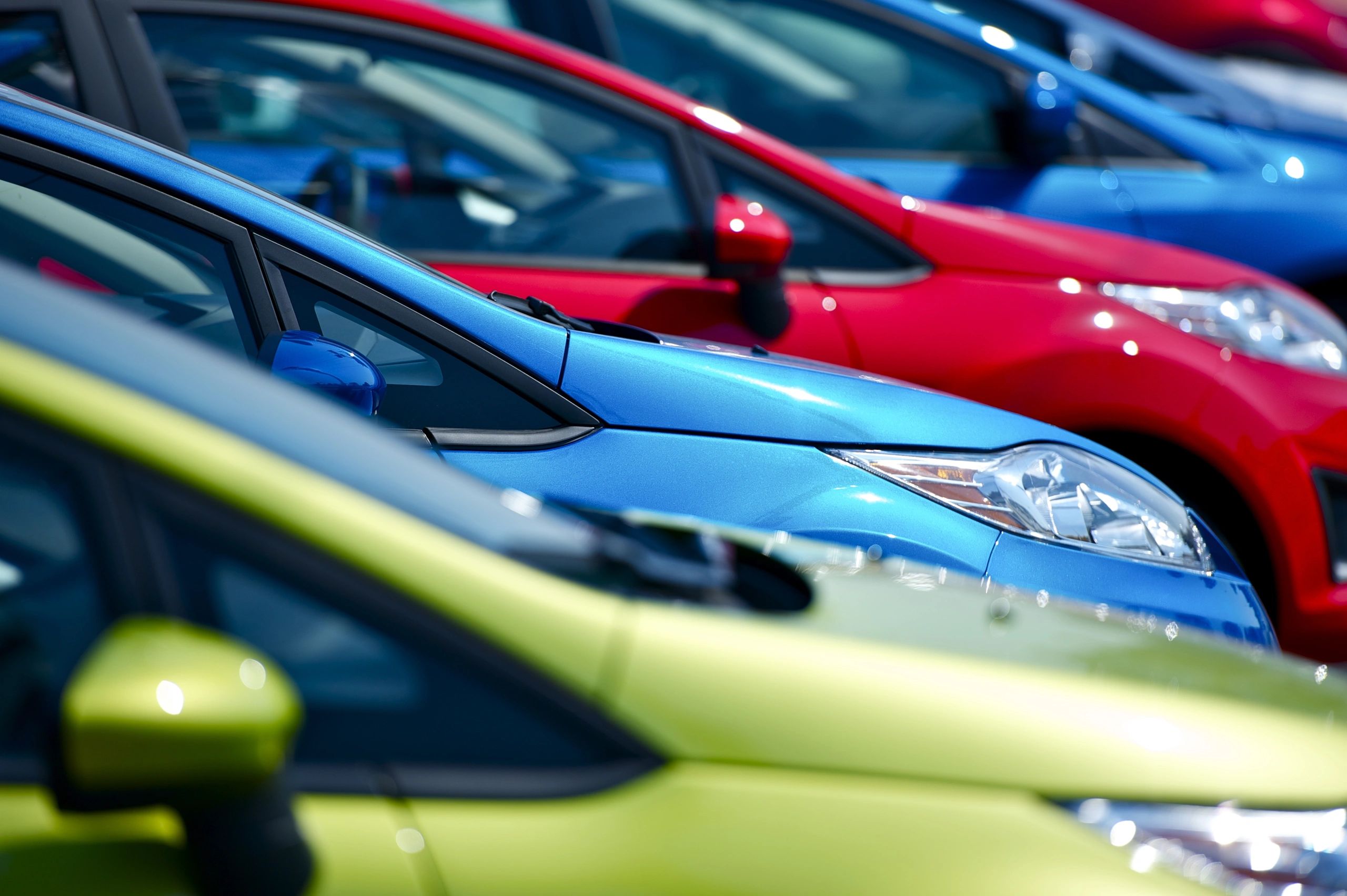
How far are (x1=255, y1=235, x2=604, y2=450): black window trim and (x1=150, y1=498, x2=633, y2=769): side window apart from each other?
3.68 ft

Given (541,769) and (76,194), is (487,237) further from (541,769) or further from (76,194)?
(541,769)

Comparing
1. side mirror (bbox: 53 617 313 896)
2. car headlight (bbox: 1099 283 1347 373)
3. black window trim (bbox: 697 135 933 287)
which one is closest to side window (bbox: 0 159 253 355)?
side mirror (bbox: 53 617 313 896)

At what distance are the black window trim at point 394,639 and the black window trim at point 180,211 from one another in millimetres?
1205

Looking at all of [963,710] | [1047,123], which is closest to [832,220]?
[1047,123]

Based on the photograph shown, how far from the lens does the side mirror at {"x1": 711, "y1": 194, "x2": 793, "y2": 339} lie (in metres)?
3.25

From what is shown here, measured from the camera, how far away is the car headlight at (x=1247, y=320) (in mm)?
3641

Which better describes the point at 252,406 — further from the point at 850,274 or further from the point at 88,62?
the point at 850,274

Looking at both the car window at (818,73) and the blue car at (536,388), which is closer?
the blue car at (536,388)

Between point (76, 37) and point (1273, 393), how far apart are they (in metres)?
2.97

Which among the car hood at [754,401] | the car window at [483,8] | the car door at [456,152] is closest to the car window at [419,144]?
the car door at [456,152]

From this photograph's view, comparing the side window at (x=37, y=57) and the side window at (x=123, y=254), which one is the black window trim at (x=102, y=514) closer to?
the side window at (x=123, y=254)

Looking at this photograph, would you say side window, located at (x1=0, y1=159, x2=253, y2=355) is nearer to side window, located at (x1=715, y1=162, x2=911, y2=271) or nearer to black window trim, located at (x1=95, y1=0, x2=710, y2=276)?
black window trim, located at (x1=95, y1=0, x2=710, y2=276)

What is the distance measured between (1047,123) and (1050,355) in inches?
63.8

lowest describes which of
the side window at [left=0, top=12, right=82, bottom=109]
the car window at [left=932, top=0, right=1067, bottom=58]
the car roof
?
the car roof
